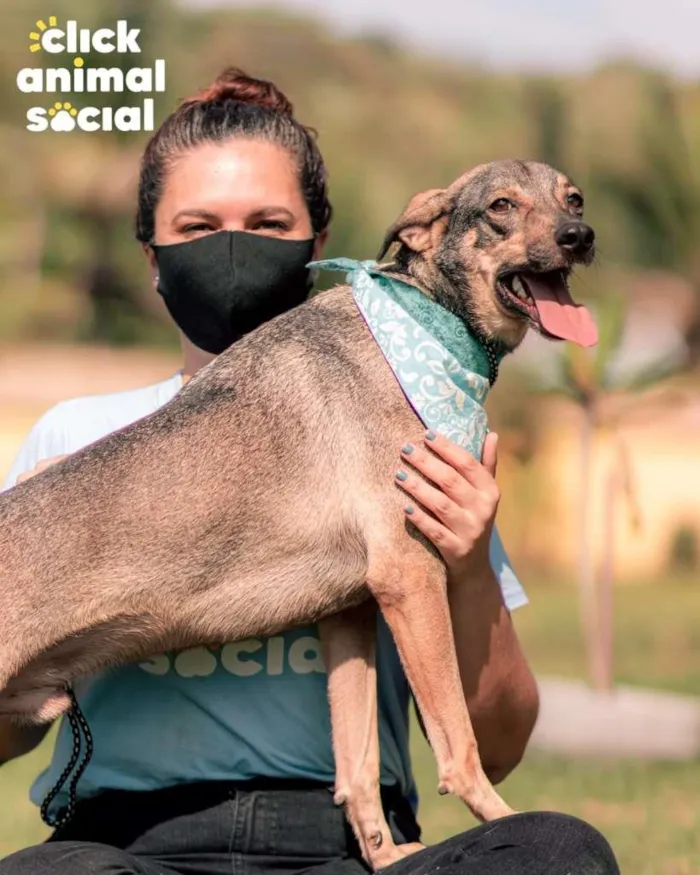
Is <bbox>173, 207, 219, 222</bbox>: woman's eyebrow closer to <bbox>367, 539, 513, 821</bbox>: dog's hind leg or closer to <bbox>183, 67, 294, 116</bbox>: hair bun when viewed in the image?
<bbox>183, 67, 294, 116</bbox>: hair bun

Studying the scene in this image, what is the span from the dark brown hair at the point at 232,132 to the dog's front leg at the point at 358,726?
1.44 metres

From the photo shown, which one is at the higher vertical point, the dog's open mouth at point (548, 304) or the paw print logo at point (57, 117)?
the paw print logo at point (57, 117)

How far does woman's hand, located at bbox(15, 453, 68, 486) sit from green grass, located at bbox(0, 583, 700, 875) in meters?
3.74

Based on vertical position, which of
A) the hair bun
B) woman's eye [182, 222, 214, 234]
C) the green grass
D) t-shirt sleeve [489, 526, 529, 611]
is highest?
the hair bun

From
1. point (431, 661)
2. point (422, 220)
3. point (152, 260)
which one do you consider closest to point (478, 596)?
point (431, 661)

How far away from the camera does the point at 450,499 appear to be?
Answer: 3.87 metres

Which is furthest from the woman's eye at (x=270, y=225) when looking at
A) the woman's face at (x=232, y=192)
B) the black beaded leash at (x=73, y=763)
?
the black beaded leash at (x=73, y=763)

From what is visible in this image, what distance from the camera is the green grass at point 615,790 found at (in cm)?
729

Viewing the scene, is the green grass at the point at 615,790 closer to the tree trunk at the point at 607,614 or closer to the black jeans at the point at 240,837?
the tree trunk at the point at 607,614

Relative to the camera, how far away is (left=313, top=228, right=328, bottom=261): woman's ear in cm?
469

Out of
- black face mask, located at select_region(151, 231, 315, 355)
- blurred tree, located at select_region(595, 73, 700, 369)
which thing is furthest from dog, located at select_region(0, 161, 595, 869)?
blurred tree, located at select_region(595, 73, 700, 369)

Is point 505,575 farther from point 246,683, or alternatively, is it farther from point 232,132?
point 232,132

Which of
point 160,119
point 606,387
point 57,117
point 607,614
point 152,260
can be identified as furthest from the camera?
point 160,119

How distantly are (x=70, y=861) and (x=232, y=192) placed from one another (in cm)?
215
